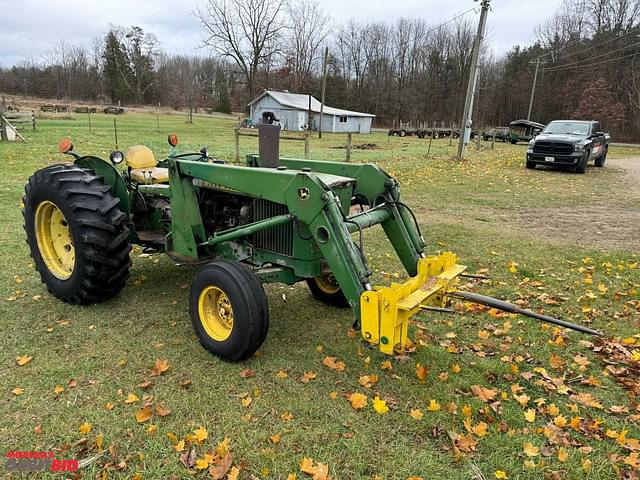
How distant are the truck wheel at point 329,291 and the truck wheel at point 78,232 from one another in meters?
1.80

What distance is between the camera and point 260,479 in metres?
2.43

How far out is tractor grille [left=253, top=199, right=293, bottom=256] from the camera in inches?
145

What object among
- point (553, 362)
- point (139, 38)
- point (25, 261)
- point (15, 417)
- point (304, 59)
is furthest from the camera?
point (139, 38)

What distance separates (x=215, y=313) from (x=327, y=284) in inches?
50.4

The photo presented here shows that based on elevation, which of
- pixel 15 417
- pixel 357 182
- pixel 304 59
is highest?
pixel 304 59

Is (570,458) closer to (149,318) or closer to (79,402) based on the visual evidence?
(79,402)

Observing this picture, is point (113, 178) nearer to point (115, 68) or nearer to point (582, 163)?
point (582, 163)

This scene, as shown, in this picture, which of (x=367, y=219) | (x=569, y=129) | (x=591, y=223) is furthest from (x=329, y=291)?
(x=569, y=129)

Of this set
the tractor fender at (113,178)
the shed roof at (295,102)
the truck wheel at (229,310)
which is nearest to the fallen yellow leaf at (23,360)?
the truck wheel at (229,310)

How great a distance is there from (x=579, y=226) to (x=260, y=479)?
796 cm

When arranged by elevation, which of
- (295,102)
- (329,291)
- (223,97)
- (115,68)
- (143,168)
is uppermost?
(115,68)

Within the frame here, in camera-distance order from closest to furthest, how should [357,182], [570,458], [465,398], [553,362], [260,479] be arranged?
1. [260,479]
2. [570,458]
3. [465,398]
4. [553,362]
5. [357,182]

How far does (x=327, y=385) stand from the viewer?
3256 mm

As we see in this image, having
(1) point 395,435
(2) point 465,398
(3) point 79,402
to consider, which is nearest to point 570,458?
(2) point 465,398
